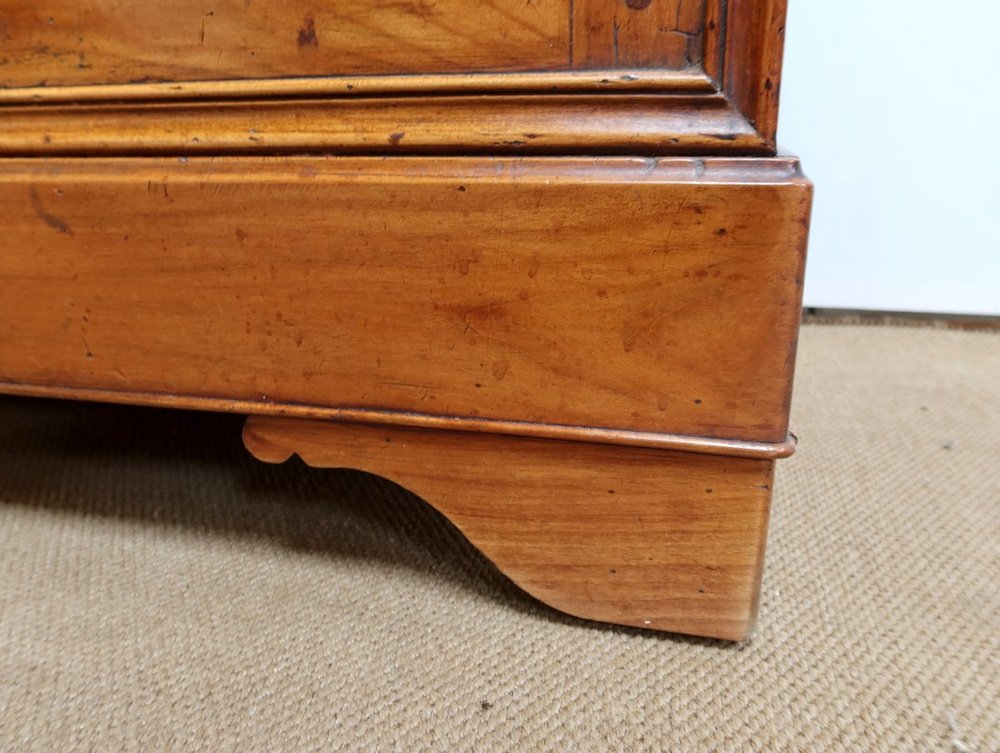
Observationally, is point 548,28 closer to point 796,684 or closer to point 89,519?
point 796,684

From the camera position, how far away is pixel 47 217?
18.1 inches

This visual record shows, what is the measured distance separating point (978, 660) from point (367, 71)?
48cm

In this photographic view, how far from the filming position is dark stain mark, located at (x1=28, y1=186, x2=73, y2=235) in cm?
46

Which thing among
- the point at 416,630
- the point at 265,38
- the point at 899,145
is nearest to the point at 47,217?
the point at 265,38

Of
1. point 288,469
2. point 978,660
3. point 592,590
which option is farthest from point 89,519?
point 978,660

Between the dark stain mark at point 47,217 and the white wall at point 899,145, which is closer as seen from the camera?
the dark stain mark at point 47,217

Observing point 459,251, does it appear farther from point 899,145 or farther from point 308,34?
point 899,145

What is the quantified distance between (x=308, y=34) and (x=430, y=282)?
0.14 meters

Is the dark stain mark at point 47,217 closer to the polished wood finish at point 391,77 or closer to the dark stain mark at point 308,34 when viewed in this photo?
the polished wood finish at point 391,77

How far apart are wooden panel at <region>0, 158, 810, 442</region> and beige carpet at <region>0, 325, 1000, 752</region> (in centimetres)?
14

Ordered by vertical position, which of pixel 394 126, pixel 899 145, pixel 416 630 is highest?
pixel 394 126

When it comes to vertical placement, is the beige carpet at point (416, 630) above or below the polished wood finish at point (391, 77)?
below

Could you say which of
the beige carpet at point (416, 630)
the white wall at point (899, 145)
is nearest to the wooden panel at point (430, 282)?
the beige carpet at point (416, 630)

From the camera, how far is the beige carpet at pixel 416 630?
0.40 m
